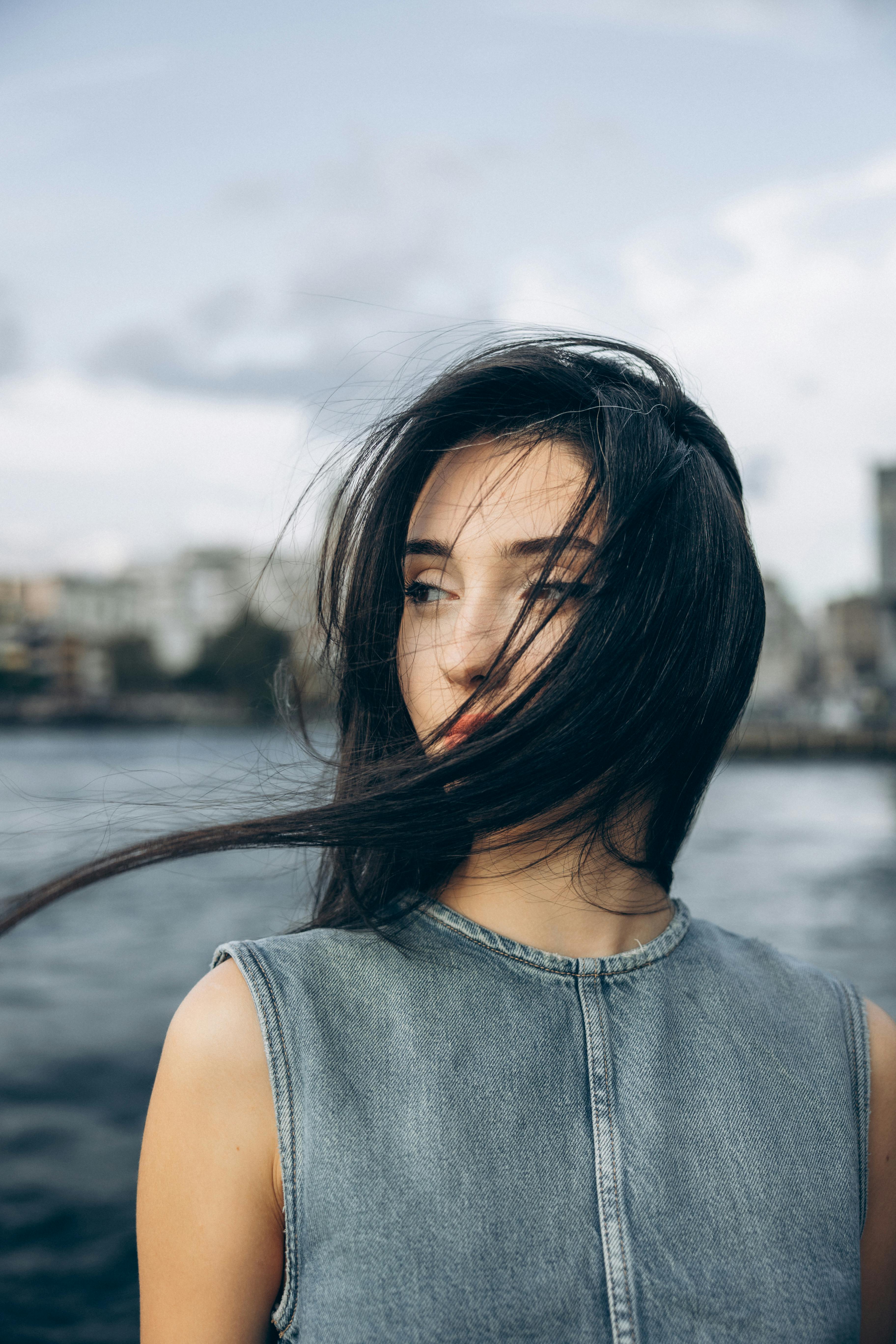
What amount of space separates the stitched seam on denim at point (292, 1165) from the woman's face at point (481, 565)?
1.16 feet

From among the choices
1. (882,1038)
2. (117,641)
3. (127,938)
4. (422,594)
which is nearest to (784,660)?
(117,641)

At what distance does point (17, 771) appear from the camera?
164 ft

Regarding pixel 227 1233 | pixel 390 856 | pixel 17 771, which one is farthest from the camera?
pixel 17 771

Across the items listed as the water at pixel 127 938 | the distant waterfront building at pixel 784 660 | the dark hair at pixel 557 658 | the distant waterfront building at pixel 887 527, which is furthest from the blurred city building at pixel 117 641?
the dark hair at pixel 557 658

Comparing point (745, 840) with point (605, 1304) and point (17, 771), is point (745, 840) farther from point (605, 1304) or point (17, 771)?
point (17, 771)

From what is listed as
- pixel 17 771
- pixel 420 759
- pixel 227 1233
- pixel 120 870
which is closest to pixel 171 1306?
pixel 227 1233

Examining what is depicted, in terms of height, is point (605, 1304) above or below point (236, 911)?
above

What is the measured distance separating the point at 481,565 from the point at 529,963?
17.6 inches

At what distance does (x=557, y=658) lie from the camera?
1.07 metres

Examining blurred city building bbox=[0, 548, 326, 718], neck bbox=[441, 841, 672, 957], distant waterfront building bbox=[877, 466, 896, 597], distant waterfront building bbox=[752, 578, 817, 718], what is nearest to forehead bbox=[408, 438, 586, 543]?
neck bbox=[441, 841, 672, 957]

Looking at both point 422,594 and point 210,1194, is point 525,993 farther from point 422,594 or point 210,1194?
point 422,594

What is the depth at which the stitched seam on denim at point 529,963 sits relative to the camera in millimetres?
1125

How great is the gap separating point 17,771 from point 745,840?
3692 centimetres

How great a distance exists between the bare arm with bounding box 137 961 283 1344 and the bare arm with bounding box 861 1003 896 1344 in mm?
662
